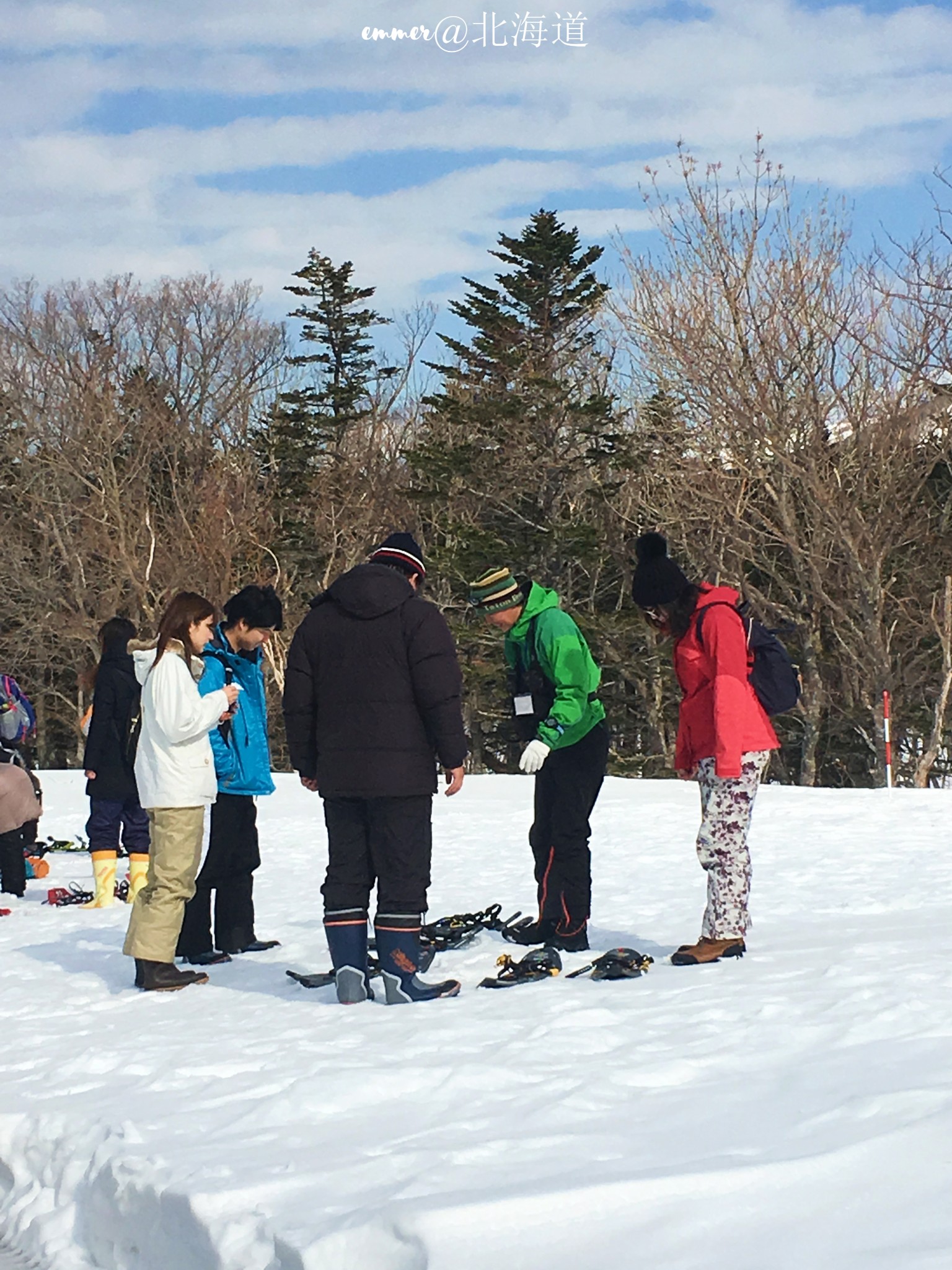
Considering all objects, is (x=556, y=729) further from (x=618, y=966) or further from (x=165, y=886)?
(x=165, y=886)

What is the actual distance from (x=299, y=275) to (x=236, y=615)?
38900mm

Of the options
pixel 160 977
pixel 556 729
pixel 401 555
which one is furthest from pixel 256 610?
pixel 160 977

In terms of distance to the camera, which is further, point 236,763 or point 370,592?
point 236,763

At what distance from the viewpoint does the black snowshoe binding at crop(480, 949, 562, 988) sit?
5.48m

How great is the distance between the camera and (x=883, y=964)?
5.22 m

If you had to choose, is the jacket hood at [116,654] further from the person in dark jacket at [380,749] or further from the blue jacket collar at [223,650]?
the person in dark jacket at [380,749]

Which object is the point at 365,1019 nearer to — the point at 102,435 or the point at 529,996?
the point at 529,996

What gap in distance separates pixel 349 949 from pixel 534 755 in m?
1.12

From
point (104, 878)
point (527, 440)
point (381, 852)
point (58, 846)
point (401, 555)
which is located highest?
point (527, 440)

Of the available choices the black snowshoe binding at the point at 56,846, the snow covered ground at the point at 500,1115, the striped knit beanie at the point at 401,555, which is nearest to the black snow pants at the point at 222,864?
the snow covered ground at the point at 500,1115

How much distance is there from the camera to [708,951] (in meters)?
5.67

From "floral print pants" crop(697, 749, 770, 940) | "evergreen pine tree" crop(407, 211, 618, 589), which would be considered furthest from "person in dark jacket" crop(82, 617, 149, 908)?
"evergreen pine tree" crop(407, 211, 618, 589)

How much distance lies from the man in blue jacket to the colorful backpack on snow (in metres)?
3.04

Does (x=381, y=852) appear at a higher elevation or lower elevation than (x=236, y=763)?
lower
